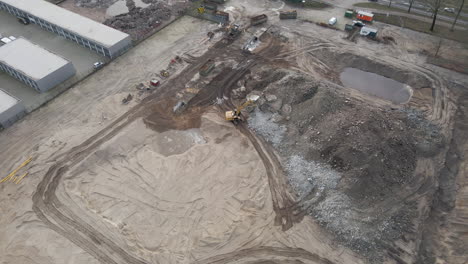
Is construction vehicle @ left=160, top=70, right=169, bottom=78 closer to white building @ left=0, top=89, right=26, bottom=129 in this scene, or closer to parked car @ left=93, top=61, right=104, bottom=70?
parked car @ left=93, top=61, right=104, bottom=70

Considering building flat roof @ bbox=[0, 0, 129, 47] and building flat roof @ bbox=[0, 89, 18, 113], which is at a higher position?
building flat roof @ bbox=[0, 0, 129, 47]

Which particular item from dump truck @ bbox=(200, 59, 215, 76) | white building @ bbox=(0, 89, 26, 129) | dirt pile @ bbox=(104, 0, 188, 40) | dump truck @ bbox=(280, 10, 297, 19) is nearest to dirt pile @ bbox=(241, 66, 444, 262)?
dump truck @ bbox=(200, 59, 215, 76)

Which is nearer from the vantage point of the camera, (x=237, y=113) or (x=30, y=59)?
(x=237, y=113)

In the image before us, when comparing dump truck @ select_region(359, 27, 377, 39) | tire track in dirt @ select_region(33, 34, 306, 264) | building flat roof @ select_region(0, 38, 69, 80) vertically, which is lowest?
tire track in dirt @ select_region(33, 34, 306, 264)

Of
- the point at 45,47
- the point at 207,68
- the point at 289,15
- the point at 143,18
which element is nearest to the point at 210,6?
the point at 143,18

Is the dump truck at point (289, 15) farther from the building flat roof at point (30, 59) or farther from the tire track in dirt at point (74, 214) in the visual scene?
the building flat roof at point (30, 59)

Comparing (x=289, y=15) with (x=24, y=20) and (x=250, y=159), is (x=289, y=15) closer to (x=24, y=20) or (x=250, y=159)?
(x=250, y=159)
